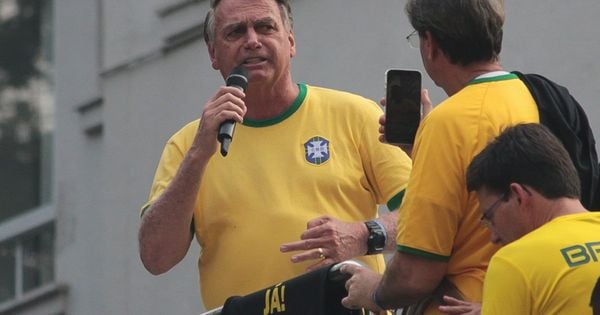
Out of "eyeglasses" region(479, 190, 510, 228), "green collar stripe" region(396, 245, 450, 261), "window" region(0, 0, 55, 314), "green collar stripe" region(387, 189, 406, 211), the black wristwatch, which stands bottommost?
"green collar stripe" region(396, 245, 450, 261)

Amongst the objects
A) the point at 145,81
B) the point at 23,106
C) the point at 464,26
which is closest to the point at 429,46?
the point at 464,26

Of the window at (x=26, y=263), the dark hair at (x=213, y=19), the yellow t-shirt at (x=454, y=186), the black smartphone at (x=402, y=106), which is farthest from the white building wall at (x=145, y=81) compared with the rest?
the yellow t-shirt at (x=454, y=186)

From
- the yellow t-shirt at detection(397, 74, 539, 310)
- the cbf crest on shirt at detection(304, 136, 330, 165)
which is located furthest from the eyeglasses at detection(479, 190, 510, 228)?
the cbf crest on shirt at detection(304, 136, 330, 165)

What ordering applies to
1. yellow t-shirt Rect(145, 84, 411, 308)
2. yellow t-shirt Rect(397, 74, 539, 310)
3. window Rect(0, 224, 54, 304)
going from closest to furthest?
yellow t-shirt Rect(397, 74, 539, 310)
yellow t-shirt Rect(145, 84, 411, 308)
window Rect(0, 224, 54, 304)

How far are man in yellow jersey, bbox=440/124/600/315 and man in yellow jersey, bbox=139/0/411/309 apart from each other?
1.14m

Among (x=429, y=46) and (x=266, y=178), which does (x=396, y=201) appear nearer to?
(x=266, y=178)

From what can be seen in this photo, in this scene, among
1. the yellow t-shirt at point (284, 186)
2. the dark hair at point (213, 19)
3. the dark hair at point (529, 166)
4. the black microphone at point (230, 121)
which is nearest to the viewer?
the dark hair at point (529, 166)

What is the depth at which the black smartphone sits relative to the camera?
559cm

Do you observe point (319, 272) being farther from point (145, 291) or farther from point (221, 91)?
point (145, 291)

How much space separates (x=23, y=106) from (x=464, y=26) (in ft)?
30.6

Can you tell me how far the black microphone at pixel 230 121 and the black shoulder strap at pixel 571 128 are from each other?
3.58ft

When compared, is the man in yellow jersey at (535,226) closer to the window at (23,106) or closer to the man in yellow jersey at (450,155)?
the man in yellow jersey at (450,155)

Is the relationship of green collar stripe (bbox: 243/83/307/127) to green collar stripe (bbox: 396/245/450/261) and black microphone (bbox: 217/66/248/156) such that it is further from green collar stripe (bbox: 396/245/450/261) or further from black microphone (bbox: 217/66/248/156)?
green collar stripe (bbox: 396/245/450/261)

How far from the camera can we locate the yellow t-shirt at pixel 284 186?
6.20m
